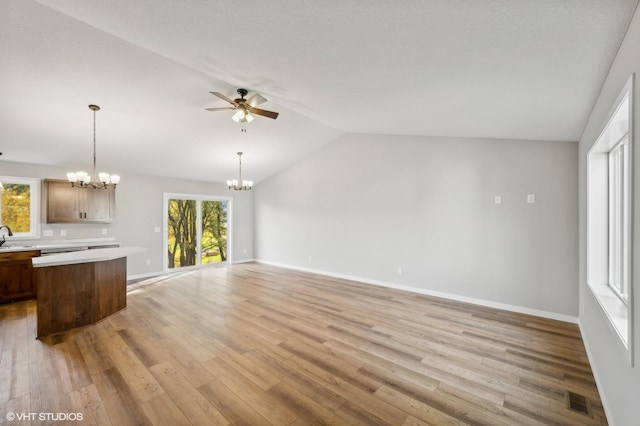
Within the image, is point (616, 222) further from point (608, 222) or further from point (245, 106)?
point (245, 106)

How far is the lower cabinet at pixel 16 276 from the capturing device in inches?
173

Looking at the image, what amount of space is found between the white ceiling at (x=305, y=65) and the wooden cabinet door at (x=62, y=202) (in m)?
0.64

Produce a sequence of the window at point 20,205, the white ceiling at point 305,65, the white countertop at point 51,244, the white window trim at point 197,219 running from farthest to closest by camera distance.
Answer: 1. the white window trim at point 197,219
2. the window at point 20,205
3. the white countertop at point 51,244
4. the white ceiling at point 305,65

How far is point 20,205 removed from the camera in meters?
5.00

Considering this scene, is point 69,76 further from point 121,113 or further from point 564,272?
point 564,272

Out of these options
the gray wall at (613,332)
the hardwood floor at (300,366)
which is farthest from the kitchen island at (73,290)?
the gray wall at (613,332)

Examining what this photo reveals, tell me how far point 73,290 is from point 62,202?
8.55 feet

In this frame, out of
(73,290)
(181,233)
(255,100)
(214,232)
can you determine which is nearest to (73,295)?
(73,290)

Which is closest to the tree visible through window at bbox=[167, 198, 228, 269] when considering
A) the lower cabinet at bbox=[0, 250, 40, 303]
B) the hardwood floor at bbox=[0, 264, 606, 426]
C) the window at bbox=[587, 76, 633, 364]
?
the lower cabinet at bbox=[0, 250, 40, 303]

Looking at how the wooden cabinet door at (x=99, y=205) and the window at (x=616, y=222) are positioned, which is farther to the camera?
the wooden cabinet door at (x=99, y=205)

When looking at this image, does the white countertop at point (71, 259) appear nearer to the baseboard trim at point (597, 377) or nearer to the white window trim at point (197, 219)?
the white window trim at point (197, 219)

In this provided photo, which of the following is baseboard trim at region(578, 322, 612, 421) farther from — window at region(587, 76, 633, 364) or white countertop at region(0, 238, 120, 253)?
white countertop at region(0, 238, 120, 253)

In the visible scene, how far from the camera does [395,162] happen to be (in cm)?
536

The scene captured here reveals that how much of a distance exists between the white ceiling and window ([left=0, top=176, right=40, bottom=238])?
1.60 ft
